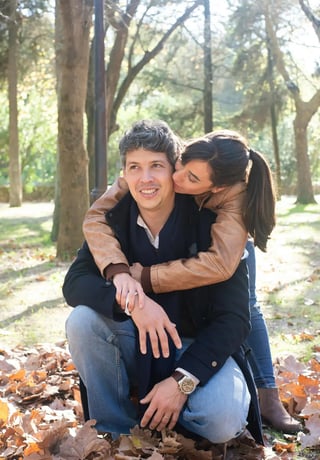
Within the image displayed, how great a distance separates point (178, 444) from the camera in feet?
8.11

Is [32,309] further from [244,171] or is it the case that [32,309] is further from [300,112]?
[300,112]

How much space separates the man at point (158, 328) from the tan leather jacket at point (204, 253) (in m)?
0.06

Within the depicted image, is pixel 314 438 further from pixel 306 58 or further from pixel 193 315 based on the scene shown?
pixel 306 58

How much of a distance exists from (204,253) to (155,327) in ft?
1.19

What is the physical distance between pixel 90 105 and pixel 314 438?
964 centimetres

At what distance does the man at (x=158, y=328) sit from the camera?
8.18 ft

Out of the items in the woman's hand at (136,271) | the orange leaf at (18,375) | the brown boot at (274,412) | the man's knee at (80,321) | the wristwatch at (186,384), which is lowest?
the orange leaf at (18,375)

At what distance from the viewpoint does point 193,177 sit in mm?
2652

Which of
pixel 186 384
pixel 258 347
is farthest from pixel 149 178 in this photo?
pixel 258 347

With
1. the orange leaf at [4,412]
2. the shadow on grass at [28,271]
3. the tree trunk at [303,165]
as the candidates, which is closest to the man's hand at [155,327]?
the orange leaf at [4,412]

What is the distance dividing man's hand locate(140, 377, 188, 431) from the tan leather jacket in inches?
16.0

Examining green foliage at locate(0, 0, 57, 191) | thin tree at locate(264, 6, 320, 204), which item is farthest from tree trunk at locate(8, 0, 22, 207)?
thin tree at locate(264, 6, 320, 204)

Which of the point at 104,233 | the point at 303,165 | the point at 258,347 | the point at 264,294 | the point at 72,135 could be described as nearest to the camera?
the point at 104,233

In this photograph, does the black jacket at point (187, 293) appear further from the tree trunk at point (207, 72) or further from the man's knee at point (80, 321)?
the tree trunk at point (207, 72)
